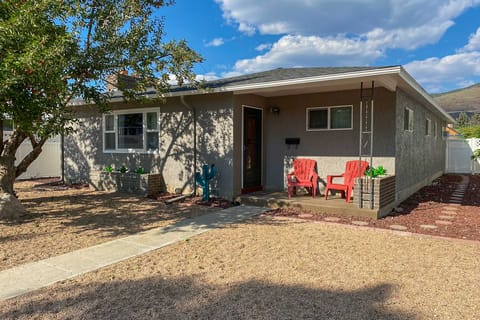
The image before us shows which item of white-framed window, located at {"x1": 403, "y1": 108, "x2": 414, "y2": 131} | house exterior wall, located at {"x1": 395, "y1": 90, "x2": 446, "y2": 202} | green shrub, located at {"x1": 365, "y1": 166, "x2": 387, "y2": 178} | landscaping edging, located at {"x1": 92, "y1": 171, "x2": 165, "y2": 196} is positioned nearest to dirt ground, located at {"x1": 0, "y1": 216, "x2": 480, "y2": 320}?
green shrub, located at {"x1": 365, "y1": 166, "x2": 387, "y2": 178}

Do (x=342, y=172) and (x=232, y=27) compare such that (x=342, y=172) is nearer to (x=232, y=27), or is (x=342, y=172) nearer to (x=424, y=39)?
(x=232, y=27)

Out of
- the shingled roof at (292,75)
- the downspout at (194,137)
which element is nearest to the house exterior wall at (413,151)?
the shingled roof at (292,75)

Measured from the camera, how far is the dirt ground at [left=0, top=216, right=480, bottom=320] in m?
2.65

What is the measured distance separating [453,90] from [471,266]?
130m

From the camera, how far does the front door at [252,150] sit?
792cm

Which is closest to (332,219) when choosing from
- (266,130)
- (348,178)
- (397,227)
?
(397,227)

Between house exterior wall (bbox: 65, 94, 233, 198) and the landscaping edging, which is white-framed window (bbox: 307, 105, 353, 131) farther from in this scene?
the landscaping edging

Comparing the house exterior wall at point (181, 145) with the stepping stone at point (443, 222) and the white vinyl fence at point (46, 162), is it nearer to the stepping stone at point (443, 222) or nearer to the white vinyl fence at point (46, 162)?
the white vinyl fence at point (46, 162)

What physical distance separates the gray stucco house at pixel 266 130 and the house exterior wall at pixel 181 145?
24 millimetres

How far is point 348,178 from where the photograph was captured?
7137mm

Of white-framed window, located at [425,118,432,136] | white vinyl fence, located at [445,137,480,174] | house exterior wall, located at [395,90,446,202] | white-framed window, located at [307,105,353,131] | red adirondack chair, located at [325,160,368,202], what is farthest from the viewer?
white vinyl fence, located at [445,137,480,174]

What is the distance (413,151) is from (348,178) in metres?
2.74

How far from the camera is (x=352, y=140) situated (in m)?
7.42

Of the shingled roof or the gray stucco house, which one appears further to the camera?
the gray stucco house
